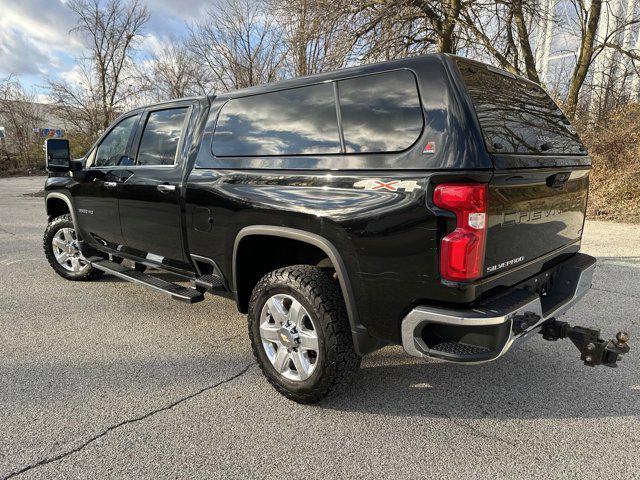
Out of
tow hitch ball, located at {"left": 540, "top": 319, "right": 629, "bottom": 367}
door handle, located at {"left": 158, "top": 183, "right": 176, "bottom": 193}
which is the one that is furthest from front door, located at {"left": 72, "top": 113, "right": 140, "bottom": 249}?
tow hitch ball, located at {"left": 540, "top": 319, "right": 629, "bottom": 367}

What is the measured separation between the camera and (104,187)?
4.34m

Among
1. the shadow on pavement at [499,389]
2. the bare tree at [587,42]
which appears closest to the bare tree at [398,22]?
the bare tree at [587,42]

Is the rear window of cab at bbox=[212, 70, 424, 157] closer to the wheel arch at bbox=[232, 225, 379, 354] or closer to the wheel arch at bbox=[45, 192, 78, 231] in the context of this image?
the wheel arch at bbox=[232, 225, 379, 354]

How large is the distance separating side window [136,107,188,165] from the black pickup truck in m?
0.06

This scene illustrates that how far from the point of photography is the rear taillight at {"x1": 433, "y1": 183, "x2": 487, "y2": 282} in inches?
82.7

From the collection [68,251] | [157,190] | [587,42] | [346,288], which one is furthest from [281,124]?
[587,42]

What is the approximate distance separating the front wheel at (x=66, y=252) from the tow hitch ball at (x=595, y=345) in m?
4.78

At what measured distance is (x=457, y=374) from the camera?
314 cm

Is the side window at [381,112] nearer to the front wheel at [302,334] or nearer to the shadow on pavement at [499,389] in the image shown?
the front wheel at [302,334]

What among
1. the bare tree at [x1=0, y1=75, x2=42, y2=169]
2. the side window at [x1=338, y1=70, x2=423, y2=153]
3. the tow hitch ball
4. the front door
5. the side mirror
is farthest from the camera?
the bare tree at [x1=0, y1=75, x2=42, y2=169]

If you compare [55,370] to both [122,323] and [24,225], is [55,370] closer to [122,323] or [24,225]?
[122,323]

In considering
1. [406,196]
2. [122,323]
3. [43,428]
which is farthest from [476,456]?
[122,323]

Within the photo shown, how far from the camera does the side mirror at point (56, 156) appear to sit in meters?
4.39

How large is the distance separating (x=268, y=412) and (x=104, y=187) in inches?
114
